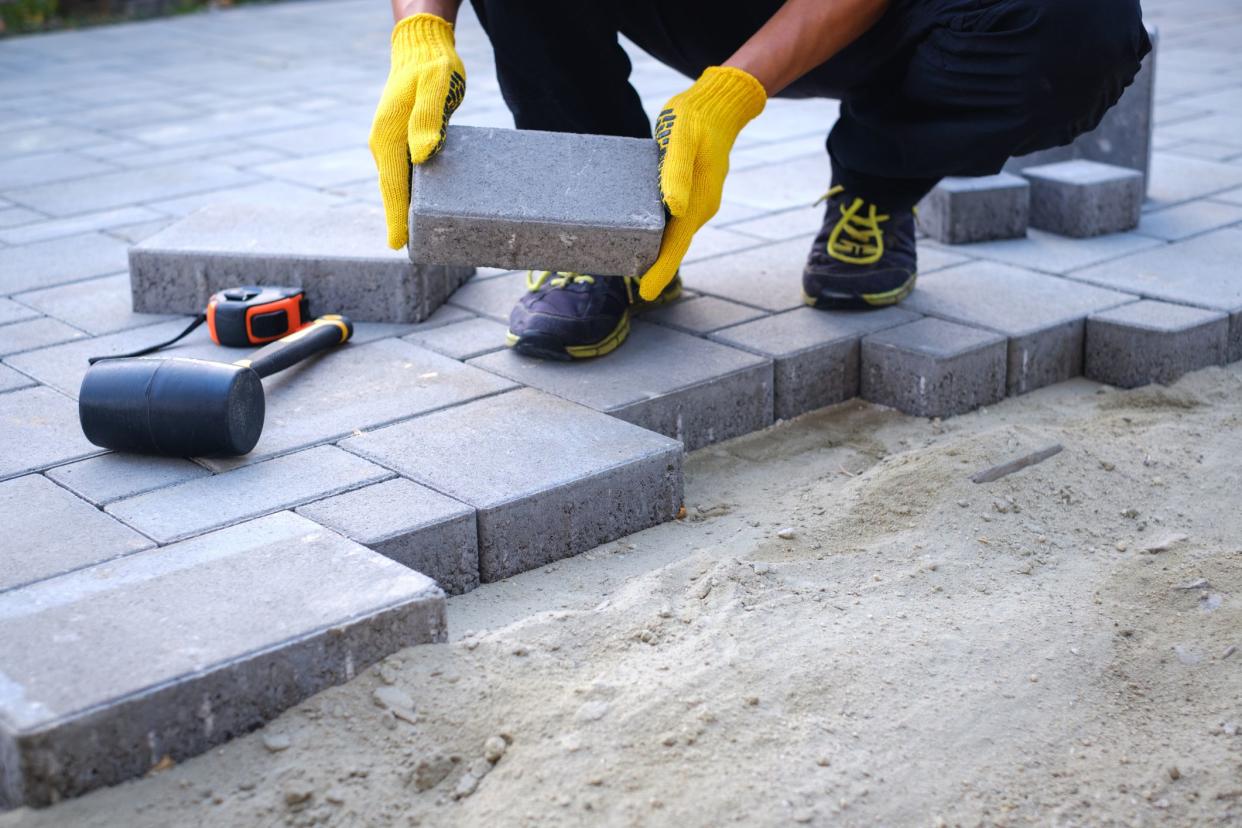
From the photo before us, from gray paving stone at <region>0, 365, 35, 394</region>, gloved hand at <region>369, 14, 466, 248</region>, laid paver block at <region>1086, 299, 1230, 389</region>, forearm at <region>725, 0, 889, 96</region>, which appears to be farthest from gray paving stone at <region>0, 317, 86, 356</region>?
laid paver block at <region>1086, 299, 1230, 389</region>

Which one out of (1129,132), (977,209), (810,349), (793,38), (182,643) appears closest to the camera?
(182,643)

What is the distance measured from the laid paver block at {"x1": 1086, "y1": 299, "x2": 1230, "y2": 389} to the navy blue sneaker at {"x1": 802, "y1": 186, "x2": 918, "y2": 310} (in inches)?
18.1

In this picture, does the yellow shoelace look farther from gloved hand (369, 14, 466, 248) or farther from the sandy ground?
gloved hand (369, 14, 466, 248)

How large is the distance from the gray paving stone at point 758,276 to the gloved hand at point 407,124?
Answer: 3.05ft

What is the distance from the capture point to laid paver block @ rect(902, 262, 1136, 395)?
2996 millimetres

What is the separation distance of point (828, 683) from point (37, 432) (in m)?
1.61

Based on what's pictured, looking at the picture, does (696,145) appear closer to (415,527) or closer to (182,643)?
(415,527)

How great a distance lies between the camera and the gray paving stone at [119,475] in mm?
2264

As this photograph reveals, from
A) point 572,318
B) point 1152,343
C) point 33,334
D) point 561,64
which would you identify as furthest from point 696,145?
point 33,334

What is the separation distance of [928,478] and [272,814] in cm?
135

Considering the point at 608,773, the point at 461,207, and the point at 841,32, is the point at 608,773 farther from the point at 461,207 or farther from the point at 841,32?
the point at 841,32

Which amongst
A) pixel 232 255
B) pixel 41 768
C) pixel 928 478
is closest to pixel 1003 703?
pixel 928 478

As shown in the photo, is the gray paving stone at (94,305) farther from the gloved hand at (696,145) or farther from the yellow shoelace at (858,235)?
the yellow shoelace at (858,235)

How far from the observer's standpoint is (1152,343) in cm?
296
